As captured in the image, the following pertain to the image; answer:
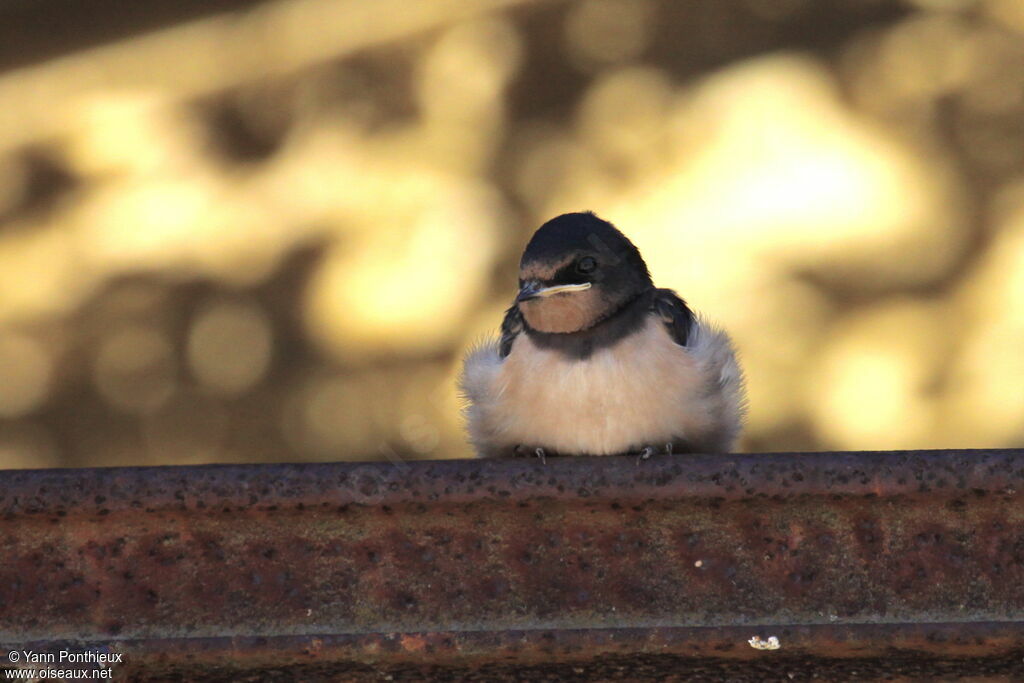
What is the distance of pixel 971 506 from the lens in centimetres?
→ 203

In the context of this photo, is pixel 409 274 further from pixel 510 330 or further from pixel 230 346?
pixel 510 330

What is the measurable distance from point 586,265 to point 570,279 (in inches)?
2.0

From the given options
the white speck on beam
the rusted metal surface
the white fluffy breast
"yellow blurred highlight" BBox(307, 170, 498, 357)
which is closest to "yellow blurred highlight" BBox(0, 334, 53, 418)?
"yellow blurred highlight" BBox(307, 170, 498, 357)

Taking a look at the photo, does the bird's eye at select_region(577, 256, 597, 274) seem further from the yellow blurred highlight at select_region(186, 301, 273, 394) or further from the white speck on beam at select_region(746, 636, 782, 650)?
the yellow blurred highlight at select_region(186, 301, 273, 394)

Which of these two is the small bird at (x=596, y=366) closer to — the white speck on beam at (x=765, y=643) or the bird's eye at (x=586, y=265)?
the bird's eye at (x=586, y=265)

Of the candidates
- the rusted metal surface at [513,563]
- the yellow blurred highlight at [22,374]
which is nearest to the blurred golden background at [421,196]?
the yellow blurred highlight at [22,374]

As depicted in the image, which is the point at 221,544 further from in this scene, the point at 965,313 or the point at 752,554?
the point at 965,313

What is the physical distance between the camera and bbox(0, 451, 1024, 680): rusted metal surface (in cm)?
199

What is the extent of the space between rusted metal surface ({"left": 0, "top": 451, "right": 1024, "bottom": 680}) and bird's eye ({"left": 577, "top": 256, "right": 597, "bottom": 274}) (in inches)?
34.7

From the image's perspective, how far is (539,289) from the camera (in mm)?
2842

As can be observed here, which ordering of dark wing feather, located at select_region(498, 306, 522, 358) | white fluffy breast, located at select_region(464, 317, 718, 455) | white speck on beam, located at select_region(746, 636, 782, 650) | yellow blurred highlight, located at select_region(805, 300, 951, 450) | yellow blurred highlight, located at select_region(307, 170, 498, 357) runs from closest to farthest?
white speck on beam, located at select_region(746, 636, 782, 650), white fluffy breast, located at select_region(464, 317, 718, 455), dark wing feather, located at select_region(498, 306, 522, 358), yellow blurred highlight, located at select_region(805, 300, 951, 450), yellow blurred highlight, located at select_region(307, 170, 498, 357)

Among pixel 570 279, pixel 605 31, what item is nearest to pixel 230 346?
pixel 605 31

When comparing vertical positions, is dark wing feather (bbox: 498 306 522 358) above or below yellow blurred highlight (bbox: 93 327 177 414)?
below

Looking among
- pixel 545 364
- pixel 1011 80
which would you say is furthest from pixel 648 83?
pixel 545 364
